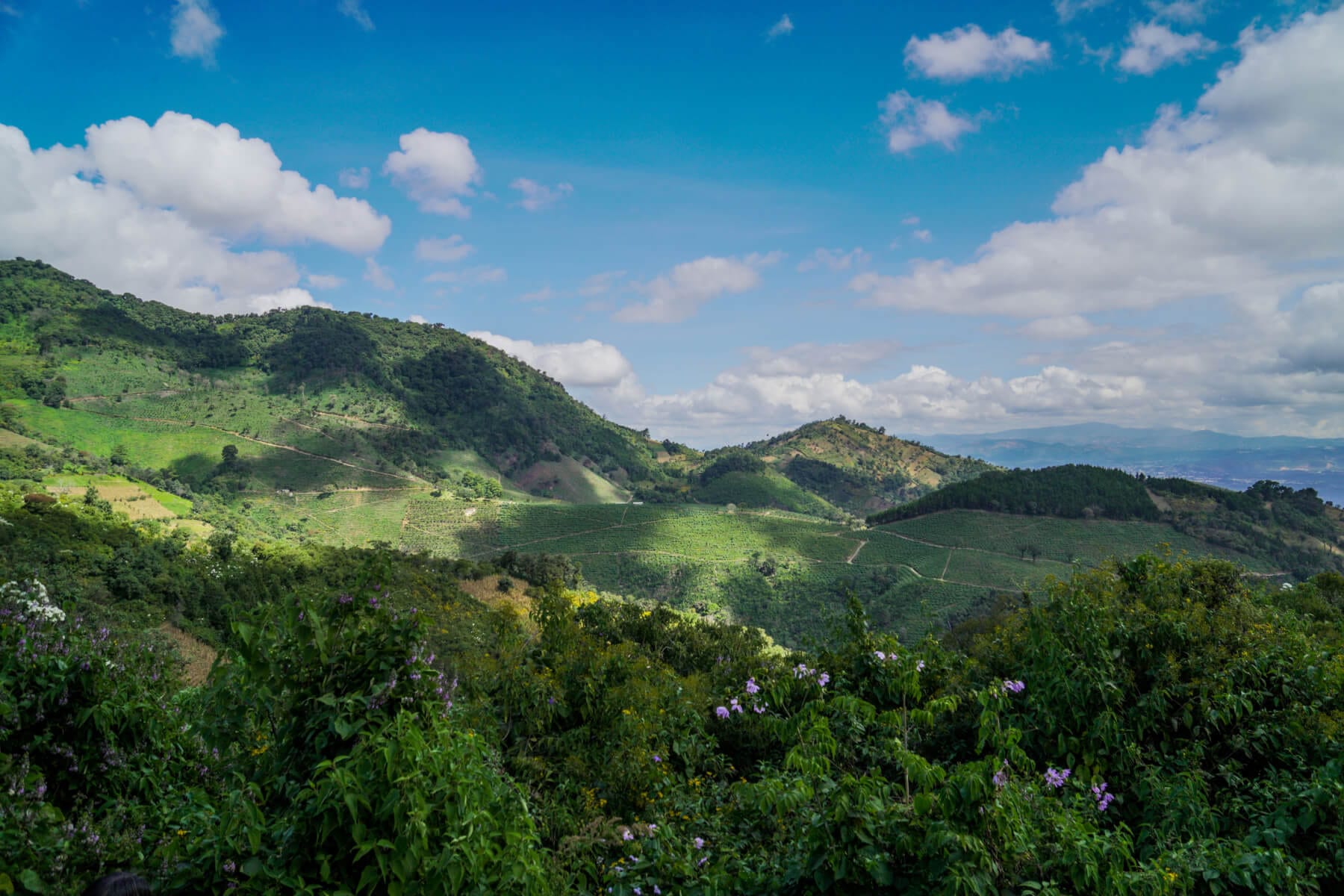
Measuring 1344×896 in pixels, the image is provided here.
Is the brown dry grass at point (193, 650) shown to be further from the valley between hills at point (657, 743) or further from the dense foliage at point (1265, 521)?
the dense foliage at point (1265, 521)

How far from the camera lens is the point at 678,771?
9.41 m

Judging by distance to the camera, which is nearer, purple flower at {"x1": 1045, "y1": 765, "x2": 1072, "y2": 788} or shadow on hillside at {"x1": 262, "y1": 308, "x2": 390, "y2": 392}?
purple flower at {"x1": 1045, "y1": 765, "x2": 1072, "y2": 788}

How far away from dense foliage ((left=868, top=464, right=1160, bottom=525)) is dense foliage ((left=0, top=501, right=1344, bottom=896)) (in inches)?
3664

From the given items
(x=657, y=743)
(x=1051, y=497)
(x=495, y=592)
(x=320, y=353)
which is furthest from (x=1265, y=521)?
(x=320, y=353)

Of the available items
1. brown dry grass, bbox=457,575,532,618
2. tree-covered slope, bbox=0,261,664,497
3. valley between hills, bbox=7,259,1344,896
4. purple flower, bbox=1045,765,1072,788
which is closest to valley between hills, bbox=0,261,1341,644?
tree-covered slope, bbox=0,261,664,497

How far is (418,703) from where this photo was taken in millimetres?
3598

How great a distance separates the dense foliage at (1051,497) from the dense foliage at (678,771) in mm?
93058

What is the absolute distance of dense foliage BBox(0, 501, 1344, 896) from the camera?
9.98ft

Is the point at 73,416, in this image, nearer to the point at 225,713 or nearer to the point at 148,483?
the point at 148,483

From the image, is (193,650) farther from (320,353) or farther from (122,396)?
(320,353)

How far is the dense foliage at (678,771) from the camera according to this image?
3043mm

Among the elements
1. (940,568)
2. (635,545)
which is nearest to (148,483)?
(635,545)

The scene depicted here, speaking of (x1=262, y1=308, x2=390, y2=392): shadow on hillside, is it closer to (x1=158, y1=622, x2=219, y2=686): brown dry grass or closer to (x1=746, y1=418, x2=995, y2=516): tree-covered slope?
(x1=746, y1=418, x2=995, y2=516): tree-covered slope

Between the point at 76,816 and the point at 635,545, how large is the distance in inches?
3214
